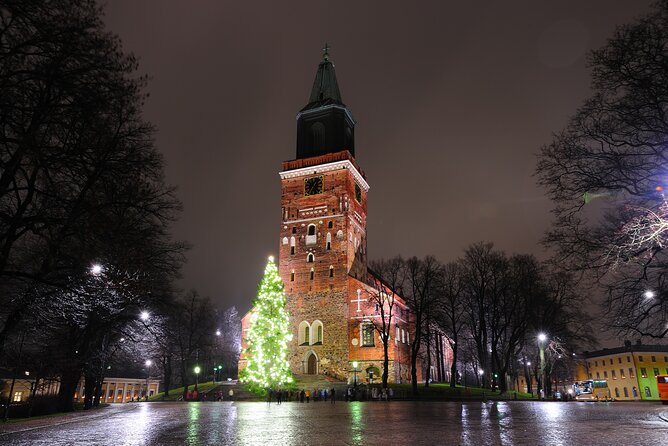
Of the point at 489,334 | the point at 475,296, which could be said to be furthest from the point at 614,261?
the point at 489,334

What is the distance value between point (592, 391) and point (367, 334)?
949 inches

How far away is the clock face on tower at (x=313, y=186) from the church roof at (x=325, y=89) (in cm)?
852

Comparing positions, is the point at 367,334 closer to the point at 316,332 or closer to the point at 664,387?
the point at 316,332

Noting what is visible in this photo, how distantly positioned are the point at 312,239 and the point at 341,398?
18.9m

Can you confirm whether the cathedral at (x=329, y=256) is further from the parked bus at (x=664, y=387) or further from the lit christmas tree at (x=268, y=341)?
the parked bus at (x=664, y=387)

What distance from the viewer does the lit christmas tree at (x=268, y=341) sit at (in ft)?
139

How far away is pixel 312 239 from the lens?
56188 mm

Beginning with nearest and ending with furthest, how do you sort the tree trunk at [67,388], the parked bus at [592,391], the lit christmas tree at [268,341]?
the tree trunk at [67,388] < the lit christmas tree at [268,341] < the parked bus at [592,391]

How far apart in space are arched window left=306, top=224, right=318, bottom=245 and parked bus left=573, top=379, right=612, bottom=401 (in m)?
32.1

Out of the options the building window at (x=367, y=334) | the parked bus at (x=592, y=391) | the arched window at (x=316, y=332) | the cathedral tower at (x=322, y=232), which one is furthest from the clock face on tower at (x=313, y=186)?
the parked bus at (x=592, y=391)

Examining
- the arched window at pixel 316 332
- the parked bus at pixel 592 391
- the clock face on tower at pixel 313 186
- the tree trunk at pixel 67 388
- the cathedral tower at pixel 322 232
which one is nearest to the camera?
the tree trunk at pixel 67 388

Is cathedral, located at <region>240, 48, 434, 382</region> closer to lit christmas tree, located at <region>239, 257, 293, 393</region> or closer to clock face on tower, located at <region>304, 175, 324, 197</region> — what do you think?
clock face on tower, located at <region>304, 175, 324, 197</region>

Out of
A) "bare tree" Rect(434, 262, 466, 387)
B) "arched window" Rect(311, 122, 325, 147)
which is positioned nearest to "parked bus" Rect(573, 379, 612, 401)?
"bare tree" Rect(434, 262, 466, 387)

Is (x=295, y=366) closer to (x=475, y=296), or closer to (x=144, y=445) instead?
(x=475, y=296)
